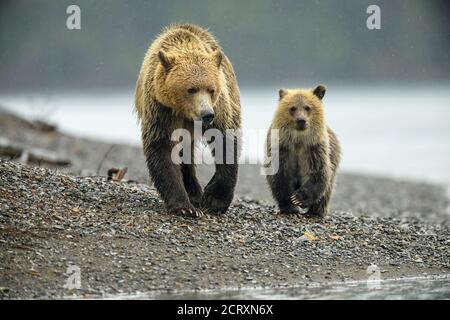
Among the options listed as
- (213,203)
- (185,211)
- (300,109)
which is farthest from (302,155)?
(185,211)

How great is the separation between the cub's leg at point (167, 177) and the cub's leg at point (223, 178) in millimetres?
305

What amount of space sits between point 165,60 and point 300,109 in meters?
1.69

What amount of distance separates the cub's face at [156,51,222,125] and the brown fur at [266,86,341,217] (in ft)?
3.87

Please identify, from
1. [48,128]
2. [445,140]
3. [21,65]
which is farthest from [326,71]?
[48,128]

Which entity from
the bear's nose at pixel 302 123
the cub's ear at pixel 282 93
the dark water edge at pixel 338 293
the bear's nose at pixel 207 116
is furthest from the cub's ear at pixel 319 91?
the dark water edge at pixel 338 293

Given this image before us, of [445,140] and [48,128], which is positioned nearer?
[48,128]

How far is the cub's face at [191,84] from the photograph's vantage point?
26.4ft

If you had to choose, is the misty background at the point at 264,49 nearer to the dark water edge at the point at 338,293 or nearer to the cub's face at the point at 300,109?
the cub's face at the point at 300,109

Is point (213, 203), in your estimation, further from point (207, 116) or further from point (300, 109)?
point (300, 109)

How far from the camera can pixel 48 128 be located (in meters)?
18.0

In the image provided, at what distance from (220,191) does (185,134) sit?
25.7 inches

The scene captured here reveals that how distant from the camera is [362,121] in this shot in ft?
125

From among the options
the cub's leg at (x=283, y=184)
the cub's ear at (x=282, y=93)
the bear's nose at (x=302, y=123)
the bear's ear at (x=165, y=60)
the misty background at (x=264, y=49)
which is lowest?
the cub's leg at (x=283, y=184)
